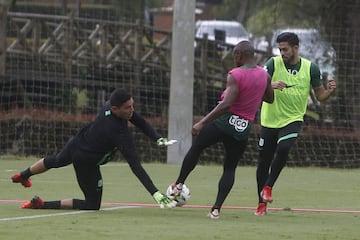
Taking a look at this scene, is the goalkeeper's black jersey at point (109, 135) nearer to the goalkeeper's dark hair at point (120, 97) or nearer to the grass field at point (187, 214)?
the goalkeeper's dark hair at point (120, 97)

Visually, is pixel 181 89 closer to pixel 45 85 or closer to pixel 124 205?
pixel 45 85

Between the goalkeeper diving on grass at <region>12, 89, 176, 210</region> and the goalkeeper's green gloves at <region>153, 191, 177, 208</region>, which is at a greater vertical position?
the goalkeeper diving on grass at <region>12, 89, 176, 210</region>

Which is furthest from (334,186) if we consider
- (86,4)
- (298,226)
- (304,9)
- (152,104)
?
(86,4)

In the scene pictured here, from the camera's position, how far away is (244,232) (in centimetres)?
930

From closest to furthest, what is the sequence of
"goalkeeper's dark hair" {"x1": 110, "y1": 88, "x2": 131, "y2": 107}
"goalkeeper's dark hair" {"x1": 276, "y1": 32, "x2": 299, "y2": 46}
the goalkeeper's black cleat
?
"goalkeeper's dark hair" {"x1": 110, "y1": 88, "x2": 131, "y2": 107} < the goalkeeper's black cleat < "goalkeeper's dark hair" {"x1": 276, "y1": 32, "x2": 299, "y2": 46}

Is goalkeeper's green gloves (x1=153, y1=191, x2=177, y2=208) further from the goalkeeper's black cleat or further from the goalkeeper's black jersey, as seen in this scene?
the goalkeeper's black cleat

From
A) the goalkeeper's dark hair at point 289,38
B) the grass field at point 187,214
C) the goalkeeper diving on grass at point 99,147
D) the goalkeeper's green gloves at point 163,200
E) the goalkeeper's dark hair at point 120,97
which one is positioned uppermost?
the goalkeeper's dark hair at point 289,38

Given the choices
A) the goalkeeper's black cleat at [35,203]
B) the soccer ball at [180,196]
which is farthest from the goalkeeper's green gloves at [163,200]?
the goalkeeper's black cleat at [35,203]

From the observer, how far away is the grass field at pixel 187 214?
9.09 meters

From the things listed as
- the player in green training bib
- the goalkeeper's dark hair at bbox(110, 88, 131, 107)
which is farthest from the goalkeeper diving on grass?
the player in green training bib

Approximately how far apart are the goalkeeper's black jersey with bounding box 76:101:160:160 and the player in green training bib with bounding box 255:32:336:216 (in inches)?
54.3

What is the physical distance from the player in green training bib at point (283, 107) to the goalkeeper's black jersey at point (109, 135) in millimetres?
1378

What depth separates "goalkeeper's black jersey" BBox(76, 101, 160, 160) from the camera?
10.8 meters

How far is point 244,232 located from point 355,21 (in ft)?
48.9
